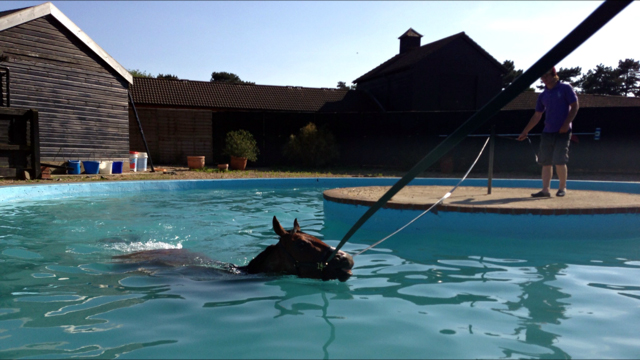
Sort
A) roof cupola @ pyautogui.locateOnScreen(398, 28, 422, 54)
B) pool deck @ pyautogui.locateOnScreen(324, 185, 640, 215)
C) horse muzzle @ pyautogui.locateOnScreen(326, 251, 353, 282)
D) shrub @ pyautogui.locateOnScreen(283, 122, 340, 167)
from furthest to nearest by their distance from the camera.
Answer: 1. roof cupola @ pyautogui.locateOnScreen(398, 28, 422, 54)
2. shrub @ pyautogui.locateOnScreen(283, 122, 340, 167)
3. pool deck @ pyautogui.locateOnScreen(324, 185, 640, 215)
4. horse muzzle @ pyautogui.locateOnScreen(326, 251, 353, 282)

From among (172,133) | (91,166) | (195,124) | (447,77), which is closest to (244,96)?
(195,124)

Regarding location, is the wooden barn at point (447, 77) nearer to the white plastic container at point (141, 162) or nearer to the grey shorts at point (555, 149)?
the white plastic container at point (141, 162)

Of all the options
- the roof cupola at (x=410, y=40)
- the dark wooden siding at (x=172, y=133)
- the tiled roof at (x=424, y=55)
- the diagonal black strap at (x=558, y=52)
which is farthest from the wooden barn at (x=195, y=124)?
the diagonal black strap at (x=558, y=52)

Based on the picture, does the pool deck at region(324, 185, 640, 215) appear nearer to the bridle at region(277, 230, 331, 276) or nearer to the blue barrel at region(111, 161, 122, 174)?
the bridle at region(277, 230, 331, 276)

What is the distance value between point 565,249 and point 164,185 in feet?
30.7

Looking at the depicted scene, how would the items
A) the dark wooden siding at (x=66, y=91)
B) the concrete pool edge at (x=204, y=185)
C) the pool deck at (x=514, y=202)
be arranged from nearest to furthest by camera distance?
1. the pool deck at (x=514, y=202)
2. the concrete pool edge at (x=204, y=185)
3. the dark wooden siding at (x=66, y=91)

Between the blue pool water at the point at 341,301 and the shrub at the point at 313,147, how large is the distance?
1172 centimetres

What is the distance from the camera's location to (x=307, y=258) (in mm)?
3119

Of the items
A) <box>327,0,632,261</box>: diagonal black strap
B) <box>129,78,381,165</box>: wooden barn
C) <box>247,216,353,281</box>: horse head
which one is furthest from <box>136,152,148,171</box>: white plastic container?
<box>327,0,632,261</box>: diagonal black strap

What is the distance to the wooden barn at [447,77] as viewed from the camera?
2384 cm

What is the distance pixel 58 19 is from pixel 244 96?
11.2m

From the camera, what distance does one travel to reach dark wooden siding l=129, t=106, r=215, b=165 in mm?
19547

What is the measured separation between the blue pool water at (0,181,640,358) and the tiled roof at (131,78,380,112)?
55.5 ft

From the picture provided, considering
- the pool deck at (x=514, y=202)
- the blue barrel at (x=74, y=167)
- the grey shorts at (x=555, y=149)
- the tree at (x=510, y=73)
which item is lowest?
the pool deck at (x=514, y=202)
